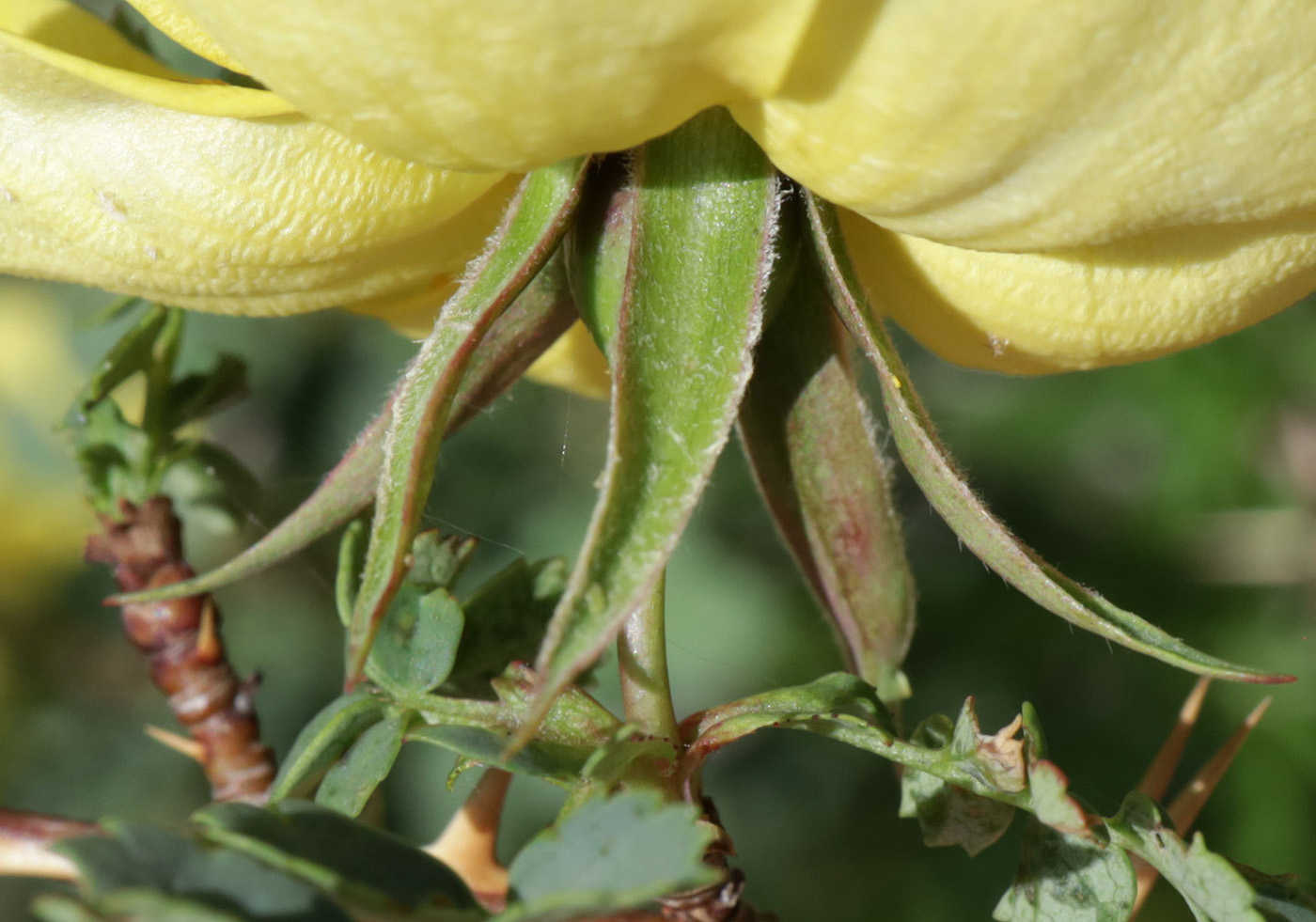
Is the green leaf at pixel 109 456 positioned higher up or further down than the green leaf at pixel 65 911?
higher up

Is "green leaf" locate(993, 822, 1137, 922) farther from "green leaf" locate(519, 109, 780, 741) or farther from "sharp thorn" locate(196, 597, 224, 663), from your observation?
"sharp thorn" locate(196, 597, 224, 663)

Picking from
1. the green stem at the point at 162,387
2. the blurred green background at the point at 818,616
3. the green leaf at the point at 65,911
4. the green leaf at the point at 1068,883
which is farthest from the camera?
Answer: the blurred green background at the point at 818,616

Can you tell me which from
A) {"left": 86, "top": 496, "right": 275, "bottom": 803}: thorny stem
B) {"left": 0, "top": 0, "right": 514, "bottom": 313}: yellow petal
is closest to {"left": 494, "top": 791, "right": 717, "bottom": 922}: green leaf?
{"left": 0, "top": 0, "right": 514, "bottom": 313}: yellow petal

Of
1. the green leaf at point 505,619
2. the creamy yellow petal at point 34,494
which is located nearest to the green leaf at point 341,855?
the green leaf at point 505,619

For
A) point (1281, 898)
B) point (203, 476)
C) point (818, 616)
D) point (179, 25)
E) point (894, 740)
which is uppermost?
point (179, 25)

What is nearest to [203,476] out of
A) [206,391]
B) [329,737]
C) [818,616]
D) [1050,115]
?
[206,391]

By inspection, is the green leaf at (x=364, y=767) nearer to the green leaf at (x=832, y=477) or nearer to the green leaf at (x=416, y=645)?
the green leaf at (x=416, y=645)

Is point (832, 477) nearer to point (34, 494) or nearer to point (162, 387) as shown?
point (162, 387)
